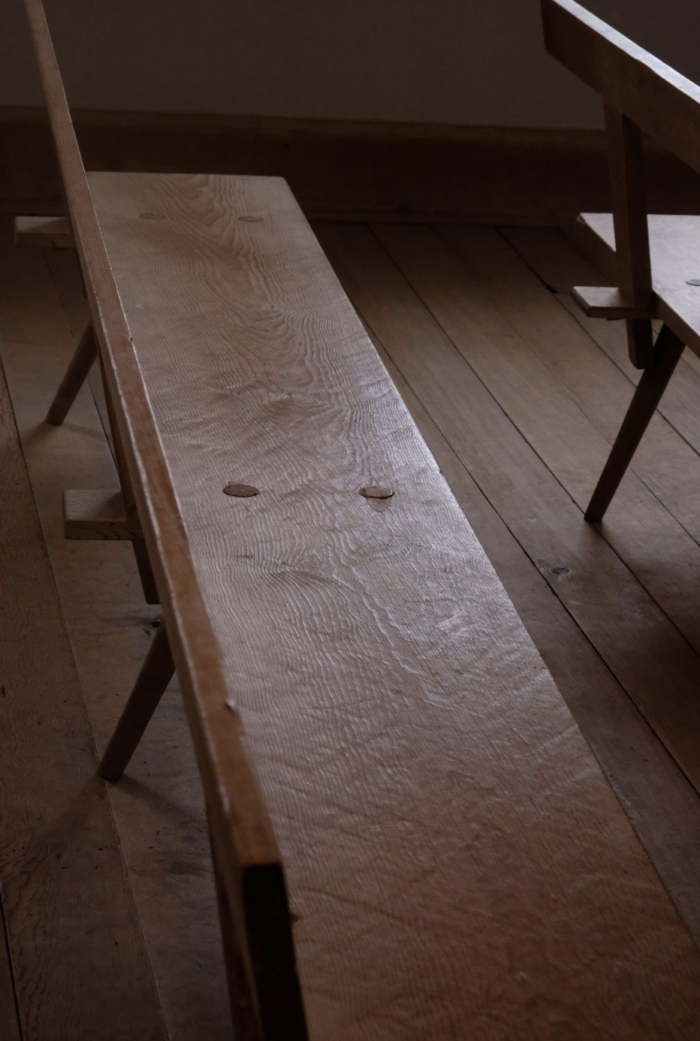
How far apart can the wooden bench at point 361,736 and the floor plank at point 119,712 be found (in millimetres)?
104

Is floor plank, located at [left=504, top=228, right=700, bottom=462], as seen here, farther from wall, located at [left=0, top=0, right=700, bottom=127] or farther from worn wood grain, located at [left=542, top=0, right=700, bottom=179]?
worn wood grain, located at [left=542, top=0, right=700, bottom=179]

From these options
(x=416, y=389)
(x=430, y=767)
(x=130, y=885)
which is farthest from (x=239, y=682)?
(x=416, y=389)

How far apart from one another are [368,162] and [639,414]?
5.87ft

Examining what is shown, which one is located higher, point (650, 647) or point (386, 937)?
point (386, 937)

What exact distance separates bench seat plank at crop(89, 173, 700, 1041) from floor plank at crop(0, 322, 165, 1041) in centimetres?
47

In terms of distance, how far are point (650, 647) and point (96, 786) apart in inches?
37.9

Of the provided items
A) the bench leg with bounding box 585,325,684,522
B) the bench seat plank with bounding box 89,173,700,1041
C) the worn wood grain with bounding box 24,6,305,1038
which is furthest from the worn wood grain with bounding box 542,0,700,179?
the worn wood grain with bounding box 24,6,305,1038

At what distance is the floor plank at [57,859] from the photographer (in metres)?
1.25

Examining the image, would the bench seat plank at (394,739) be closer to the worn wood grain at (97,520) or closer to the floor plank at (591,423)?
the worn wood grain at (97,520)

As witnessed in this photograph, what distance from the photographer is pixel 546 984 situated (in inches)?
33.0

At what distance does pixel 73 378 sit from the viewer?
2350 mm

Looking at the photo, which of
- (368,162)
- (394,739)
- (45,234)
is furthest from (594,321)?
(394,739)

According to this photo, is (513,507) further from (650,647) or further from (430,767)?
(430,767)

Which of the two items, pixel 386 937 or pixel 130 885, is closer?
pixel 386 937
